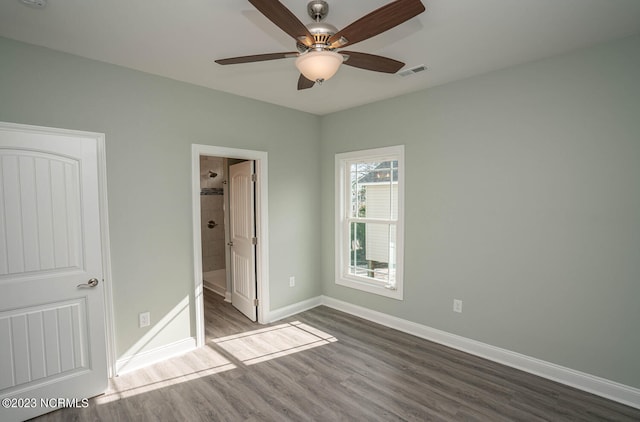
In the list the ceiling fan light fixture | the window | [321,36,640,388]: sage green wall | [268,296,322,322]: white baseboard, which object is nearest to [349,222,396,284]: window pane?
the window

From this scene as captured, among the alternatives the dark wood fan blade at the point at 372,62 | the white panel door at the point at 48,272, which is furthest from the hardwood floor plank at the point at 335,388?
the dark wood fan blade at the point at 372,62

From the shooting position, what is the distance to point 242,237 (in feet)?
13.6

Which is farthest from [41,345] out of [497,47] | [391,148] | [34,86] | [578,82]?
[578,82]

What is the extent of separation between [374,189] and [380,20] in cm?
268

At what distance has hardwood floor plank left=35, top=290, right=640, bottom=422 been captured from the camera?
2275 mm

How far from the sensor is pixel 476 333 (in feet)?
10.2

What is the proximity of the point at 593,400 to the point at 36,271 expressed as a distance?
436cm

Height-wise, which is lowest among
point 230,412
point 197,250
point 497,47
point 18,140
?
point 230,412

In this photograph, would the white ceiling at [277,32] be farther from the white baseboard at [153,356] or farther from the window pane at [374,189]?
the white baseboard at [153,356]

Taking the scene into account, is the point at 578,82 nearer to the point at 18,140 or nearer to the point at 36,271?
the point at 18,140

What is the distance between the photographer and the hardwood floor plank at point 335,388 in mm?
2275

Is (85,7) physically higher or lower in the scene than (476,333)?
higher

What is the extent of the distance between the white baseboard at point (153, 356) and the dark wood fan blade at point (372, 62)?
306 centimetres

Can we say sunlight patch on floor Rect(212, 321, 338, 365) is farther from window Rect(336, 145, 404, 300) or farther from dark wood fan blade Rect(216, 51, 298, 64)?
dark wood fan blade Rect(216, 51, 298, 64)
